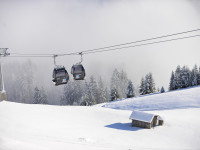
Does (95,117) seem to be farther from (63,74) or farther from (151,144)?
(63,74)

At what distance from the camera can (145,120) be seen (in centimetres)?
2780

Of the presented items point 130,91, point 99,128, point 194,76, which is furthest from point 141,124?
point 194,76

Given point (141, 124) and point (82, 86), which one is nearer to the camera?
point (141, 124)

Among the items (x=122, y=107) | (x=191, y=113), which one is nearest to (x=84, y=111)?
(x=122, y=107)

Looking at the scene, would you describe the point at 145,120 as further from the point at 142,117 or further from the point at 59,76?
the point at 59,76

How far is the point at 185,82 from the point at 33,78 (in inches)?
3415

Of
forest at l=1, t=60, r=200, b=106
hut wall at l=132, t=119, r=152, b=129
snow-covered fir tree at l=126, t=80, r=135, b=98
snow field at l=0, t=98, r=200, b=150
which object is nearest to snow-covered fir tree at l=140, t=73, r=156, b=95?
forest at l=1, t=60, r=200, b=106

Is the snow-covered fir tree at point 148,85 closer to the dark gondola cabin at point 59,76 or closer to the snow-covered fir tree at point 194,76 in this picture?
the snow-covered fir tree at point 194,76

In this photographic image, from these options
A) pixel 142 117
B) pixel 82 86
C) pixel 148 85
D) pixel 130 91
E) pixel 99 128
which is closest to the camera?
pixel 99 128

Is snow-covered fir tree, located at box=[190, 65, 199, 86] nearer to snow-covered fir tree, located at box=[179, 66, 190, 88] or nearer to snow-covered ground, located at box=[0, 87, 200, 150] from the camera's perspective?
snow-covered fir tree, located at box=[179, 66, 190, 88]

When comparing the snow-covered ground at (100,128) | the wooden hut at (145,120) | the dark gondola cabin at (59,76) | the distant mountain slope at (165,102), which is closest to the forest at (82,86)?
the distant mountain slope at (165,102)

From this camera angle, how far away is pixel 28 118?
26.1 metres

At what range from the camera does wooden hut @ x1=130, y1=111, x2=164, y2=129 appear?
27.8 m

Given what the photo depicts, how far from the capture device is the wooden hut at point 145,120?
91.1 feet
